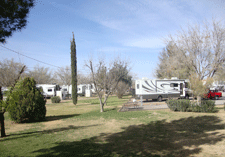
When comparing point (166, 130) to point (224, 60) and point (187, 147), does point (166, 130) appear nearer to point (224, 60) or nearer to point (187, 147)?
point (187, 147)

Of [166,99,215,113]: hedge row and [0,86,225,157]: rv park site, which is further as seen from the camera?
[166,99,215,113]: hedge row

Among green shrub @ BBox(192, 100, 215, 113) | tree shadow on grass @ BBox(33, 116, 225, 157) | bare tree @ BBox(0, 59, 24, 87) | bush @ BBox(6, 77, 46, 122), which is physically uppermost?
bare tree @ BBox(0, 59, 24, 87)

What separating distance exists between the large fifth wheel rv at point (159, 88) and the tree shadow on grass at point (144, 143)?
41.8ft

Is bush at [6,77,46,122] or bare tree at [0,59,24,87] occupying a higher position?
bare tree at [0,59,24,87]

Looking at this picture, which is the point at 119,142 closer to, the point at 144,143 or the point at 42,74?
the point at 144,143

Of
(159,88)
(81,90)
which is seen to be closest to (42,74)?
(81,90)

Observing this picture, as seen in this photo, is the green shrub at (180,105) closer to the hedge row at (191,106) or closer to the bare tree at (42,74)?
the hedge row at (191,106)

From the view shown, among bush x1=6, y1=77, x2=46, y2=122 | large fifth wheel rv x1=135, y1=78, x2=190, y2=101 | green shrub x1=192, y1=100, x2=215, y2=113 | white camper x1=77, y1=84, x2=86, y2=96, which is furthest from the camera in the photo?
white camper x1=77, y1=84, x2=86, y2=96

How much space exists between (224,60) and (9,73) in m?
25.8

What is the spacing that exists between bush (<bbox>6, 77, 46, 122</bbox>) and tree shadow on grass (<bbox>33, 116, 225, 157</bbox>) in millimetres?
4363

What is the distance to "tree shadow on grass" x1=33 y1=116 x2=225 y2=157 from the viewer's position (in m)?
4.70

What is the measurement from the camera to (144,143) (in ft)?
18.0

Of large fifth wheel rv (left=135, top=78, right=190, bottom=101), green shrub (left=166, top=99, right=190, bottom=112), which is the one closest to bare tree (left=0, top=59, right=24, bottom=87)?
large fifth wheel rv (left=135, top=78, right=190, bottom=101)

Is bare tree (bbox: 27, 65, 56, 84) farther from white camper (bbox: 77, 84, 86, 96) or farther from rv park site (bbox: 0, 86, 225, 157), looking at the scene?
rv park site (bbox: 0, 86, 225, 157)
